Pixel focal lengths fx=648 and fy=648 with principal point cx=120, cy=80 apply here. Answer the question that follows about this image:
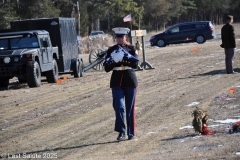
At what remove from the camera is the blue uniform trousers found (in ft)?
34.4

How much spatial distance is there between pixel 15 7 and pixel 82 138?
5081 cm

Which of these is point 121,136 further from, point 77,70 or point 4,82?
point 77,70

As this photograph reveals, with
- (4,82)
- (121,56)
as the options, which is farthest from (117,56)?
(4,82)

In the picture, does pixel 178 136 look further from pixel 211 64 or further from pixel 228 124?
pixel 211 64

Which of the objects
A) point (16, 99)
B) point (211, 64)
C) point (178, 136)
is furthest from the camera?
point (211, 64)

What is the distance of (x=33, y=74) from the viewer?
829 inches

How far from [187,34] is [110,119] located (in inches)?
1437

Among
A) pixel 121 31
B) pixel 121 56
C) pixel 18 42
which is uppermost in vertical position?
pixel 121 31

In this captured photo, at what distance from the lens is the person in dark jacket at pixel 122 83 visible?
413 inches

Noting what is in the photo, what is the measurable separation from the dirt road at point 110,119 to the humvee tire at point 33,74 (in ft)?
0.87

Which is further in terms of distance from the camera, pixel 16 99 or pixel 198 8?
pixel 198 8

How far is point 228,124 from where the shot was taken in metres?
11.2

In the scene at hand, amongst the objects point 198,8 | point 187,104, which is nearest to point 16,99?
point 187,104

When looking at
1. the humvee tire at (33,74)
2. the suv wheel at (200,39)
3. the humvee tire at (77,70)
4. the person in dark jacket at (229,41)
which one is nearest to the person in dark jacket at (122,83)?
the person in dark jacket at (229,41)
